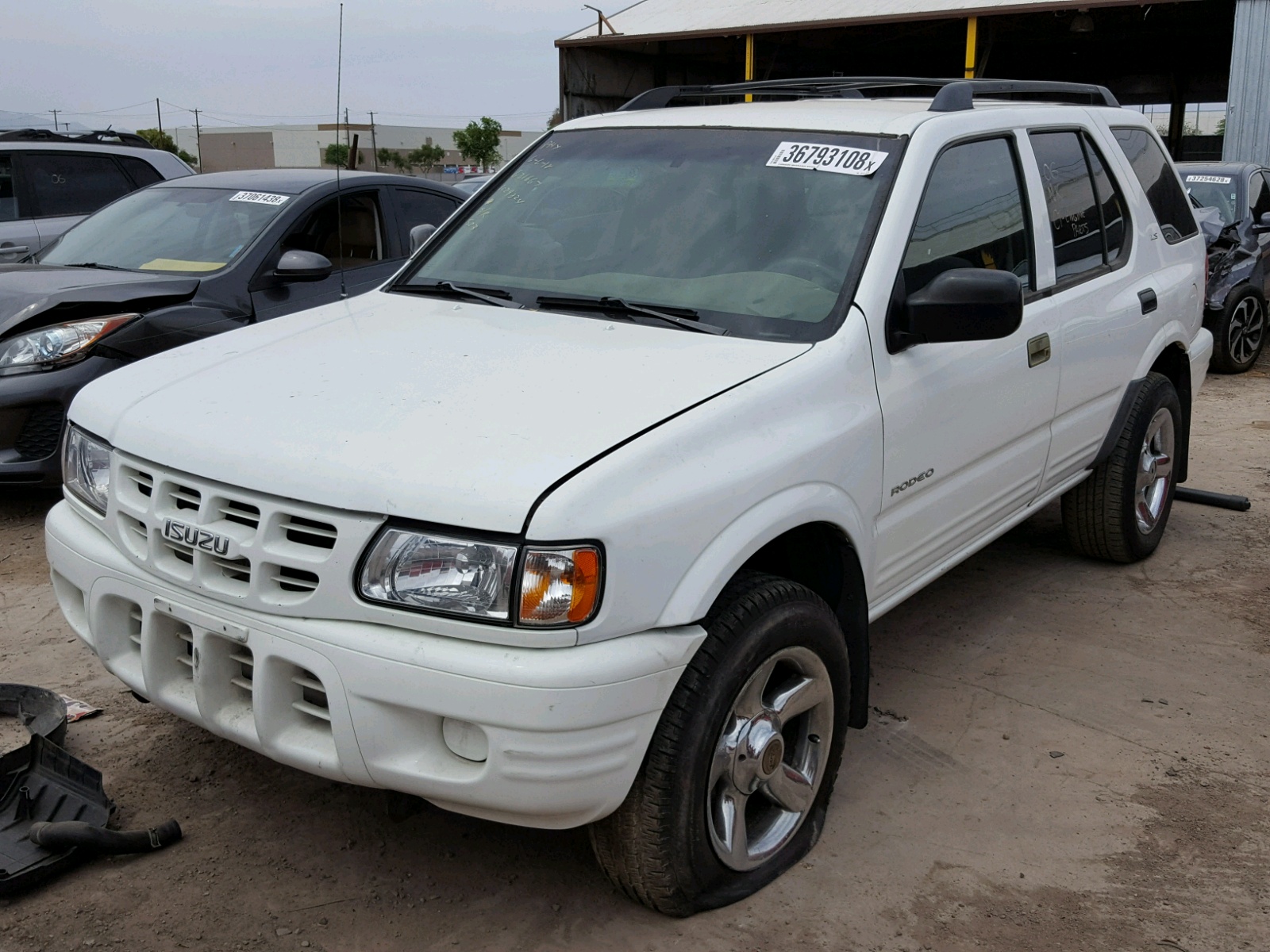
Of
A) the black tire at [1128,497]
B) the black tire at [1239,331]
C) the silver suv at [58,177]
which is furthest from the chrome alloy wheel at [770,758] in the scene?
the black tire at [1239,331]

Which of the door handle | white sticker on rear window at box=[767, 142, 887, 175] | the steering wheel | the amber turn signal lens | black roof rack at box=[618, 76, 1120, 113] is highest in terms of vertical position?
black roof rack at box=[618, 76, 1120, 113]

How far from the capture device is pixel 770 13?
1788 cm

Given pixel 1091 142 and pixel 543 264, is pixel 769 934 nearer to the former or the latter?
pixel 543 264

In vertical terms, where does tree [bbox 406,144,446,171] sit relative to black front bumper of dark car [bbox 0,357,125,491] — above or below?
above

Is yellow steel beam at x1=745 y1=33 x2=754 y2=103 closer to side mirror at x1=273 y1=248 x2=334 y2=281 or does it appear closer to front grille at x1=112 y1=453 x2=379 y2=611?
side mirror at x1=273 y1=248 x2=334 y2=281

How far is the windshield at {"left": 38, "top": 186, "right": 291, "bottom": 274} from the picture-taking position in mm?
6223

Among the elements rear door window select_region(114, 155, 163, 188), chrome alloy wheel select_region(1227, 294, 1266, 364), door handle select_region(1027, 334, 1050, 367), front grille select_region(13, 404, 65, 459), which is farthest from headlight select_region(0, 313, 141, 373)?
chrome alloy wheel select_region(1227, 294, 1266, 364)

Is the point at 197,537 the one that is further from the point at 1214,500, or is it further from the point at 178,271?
the point at 1214,500

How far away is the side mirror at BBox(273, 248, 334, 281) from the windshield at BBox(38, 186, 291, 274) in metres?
0.66

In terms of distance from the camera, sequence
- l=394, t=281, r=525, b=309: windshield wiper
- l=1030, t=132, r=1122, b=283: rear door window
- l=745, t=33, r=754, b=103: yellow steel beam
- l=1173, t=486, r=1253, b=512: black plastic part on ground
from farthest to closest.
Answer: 1. l=745, t=33, r=754, b=103: yellow steel beam
2. l=1173, t=486, r=1253, b=512: black plastic part on ground
3. l=1030, t=132, r=1122, b=283: rear door window
4. l=394, t=281, r=525, b=309: windshield wiper

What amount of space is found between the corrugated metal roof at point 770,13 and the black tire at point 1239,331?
583 centimetres

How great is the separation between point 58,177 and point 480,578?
8.31m

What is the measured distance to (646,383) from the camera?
2.69 meters

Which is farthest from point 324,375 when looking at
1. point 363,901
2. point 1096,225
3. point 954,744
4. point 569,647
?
point 1096,225
